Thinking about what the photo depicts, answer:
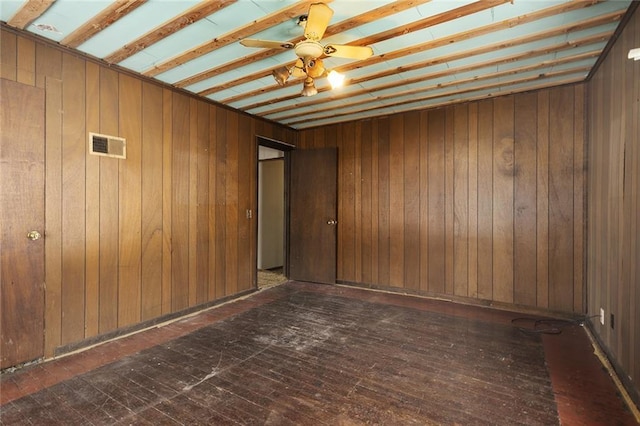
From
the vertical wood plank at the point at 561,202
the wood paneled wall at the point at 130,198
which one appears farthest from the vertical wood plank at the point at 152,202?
the vertical wood plank at the point at 561,202

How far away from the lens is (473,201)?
156 inches

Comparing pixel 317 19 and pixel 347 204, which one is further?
pixel 347 204

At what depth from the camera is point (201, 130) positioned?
3.78m

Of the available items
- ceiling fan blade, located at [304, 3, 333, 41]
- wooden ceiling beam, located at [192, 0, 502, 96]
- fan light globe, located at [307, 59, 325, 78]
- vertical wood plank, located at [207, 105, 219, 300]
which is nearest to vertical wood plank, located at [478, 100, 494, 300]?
wooden ceiling beam, located at [192, 0, 502, 96]

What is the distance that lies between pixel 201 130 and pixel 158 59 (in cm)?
105

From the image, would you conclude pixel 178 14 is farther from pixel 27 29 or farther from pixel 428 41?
pixel 428 41

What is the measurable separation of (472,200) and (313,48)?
3.00 metres

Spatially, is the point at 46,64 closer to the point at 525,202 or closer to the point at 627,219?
the point at 627,219

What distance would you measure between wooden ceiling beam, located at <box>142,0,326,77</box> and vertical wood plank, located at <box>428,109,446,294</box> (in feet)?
9.01

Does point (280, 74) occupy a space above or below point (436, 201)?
above

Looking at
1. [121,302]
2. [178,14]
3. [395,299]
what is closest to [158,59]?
[178,14]

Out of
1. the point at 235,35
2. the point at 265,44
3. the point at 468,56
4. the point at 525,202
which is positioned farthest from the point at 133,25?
the point at 525,202

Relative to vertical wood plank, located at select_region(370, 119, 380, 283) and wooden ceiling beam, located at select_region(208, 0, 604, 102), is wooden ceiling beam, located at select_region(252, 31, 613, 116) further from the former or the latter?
vertical wood plank, located at select_region(370, 119, 380, 283)

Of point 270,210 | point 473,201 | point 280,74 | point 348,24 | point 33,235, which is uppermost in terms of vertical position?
point 348,24
